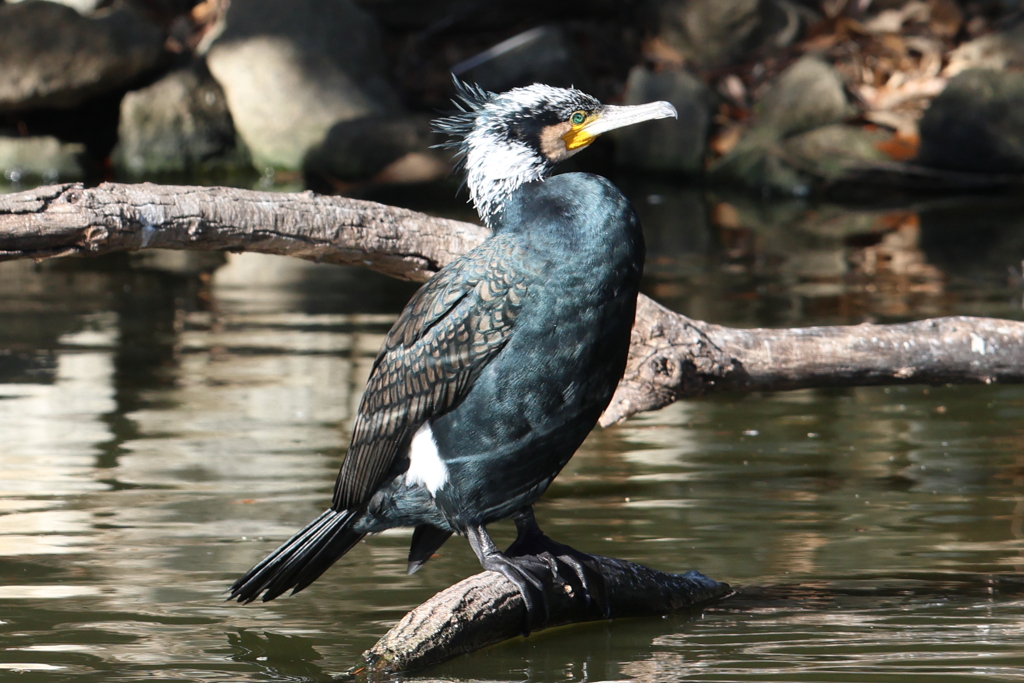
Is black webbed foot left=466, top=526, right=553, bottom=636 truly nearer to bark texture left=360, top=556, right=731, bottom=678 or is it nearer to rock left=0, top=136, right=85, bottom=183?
bark texture left=360, top=556, right=731, bottom=678

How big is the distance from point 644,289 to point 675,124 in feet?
18.1

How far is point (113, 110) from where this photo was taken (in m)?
13.2

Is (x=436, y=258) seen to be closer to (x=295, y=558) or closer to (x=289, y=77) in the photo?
(x=295, y=558)

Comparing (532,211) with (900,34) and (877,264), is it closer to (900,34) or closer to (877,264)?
(877,264)

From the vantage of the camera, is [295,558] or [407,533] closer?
[295,558]

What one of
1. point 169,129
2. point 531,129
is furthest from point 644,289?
point 169,129

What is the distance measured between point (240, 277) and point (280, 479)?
391 centimetres

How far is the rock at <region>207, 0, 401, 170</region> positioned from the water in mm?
5533

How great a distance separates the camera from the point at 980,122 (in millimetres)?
11359

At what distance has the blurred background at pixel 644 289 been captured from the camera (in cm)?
326

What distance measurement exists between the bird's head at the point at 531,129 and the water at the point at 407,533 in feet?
3.59

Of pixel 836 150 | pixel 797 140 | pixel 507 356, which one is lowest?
pixel 507 356

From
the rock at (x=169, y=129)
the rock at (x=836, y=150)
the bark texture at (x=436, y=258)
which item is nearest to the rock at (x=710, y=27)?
the rock at (x=836, y=150)

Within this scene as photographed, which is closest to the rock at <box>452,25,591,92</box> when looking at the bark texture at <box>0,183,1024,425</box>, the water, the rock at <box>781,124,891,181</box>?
the rock at <box>781,124,891,181</box>
